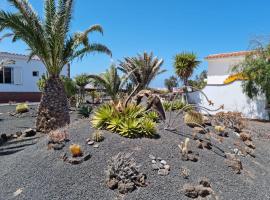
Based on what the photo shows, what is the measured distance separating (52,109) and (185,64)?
1241cm

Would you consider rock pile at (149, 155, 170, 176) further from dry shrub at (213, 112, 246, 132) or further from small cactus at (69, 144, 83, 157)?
dry shrub at (213, 112, 246, 132)

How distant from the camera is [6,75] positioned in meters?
32.9

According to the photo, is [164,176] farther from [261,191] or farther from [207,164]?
[261,191]

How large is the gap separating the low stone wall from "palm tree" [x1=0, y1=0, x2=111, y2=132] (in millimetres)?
19923

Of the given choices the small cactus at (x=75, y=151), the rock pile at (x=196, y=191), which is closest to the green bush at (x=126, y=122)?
the small cactus at (x=75, y=151)

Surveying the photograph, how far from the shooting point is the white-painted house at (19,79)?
3209cm

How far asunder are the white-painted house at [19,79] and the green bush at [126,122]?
25.1m

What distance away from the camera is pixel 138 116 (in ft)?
29.4

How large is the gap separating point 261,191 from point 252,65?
1390cm

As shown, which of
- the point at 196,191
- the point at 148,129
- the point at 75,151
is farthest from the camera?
the point at 148,129

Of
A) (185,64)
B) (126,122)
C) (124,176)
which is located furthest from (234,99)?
(124,176)

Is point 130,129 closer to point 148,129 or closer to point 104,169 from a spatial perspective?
point 148,129

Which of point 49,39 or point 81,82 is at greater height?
point 49,39

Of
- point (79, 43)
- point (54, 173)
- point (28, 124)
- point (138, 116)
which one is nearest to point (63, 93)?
point (79, 43)
